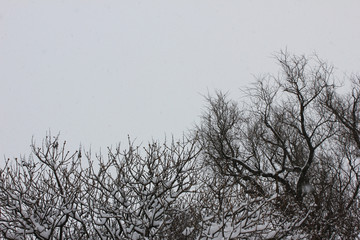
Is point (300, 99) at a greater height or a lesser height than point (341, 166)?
greater

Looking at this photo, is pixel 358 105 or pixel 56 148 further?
pixel 358 105

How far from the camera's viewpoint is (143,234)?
218 inches

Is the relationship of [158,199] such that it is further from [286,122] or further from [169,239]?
[286,122]

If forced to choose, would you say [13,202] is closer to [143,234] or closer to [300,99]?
[143,234]

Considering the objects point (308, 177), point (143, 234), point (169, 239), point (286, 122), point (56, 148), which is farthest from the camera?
point (286, 122)

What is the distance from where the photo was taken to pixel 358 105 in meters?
11.9

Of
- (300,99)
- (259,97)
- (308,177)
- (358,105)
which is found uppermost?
(259,97)

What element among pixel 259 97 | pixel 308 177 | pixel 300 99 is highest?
pixel 259 97

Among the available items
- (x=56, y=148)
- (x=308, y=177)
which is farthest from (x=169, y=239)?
(x=308, y=177)

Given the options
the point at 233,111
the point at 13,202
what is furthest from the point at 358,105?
the point at 13,202

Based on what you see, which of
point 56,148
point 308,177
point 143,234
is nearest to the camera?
point 143,234

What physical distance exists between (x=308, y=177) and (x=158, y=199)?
7843mm

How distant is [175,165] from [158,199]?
110 centimetres

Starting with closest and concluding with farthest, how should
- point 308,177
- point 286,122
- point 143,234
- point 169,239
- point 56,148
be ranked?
point 143,234
point 169,239
point 56,148
point 308,177
point 286,122
